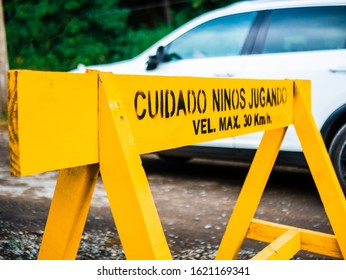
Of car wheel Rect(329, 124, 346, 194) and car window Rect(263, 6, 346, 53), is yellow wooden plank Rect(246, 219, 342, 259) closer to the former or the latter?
car wheel Rect(329, 124, 346, 194)

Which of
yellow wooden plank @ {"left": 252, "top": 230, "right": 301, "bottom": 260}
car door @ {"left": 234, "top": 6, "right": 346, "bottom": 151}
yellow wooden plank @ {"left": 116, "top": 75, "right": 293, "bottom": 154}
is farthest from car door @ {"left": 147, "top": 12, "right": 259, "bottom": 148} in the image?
yellow wooden plank @ {"left": 116, "top": 75, "right": 293, "bottom": 154}

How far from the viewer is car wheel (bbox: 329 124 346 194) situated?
12.5ft

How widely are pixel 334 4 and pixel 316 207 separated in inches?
68.9

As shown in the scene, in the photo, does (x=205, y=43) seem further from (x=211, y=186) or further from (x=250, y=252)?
(x=250, y=252)

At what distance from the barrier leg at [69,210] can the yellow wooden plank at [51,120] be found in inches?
4.4

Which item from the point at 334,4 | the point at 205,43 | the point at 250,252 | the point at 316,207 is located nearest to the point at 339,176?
the point at 316,207

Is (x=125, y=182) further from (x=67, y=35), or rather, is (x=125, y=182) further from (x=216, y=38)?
(x=67, y=35)

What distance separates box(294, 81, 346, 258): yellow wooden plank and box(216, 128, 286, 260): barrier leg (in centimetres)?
11

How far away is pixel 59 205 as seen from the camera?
4.55 ft

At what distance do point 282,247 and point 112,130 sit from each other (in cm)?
125

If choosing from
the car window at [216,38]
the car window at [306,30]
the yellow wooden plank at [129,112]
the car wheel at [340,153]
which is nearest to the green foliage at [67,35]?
the car window at [216,38]

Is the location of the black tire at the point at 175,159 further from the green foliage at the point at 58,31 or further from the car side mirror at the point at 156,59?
the green foliage at the point at 58,31

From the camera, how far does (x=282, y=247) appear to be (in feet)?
7.13

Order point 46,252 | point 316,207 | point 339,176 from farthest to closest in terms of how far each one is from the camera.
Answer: point 316,207
point 339,176
point 46,252
